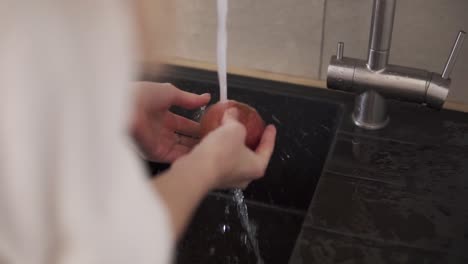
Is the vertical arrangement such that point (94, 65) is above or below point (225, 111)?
above

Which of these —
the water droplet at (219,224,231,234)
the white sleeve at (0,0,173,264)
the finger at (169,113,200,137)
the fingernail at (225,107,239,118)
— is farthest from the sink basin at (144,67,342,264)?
the white sleeve at (0,0,173,264)

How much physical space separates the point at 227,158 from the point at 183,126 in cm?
24

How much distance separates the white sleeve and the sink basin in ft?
1.69

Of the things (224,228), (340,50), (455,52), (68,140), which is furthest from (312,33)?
(68,140)

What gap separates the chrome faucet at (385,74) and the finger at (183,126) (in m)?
0.19

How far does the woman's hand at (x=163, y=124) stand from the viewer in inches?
29.9

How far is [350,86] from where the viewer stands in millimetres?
837

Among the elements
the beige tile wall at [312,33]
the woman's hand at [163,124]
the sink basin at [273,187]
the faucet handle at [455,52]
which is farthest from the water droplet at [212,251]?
the faucet handle at [455,52]

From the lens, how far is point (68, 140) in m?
0.39

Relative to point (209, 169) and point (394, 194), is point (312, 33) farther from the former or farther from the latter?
point (209, 169)

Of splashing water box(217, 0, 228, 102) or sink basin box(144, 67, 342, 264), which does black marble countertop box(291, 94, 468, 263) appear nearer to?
sink basin box(144, 67, 342, 264)

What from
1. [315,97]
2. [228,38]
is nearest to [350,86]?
[315,97]

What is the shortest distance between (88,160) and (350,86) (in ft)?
1.68

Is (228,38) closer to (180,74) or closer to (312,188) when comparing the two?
(180,74)
